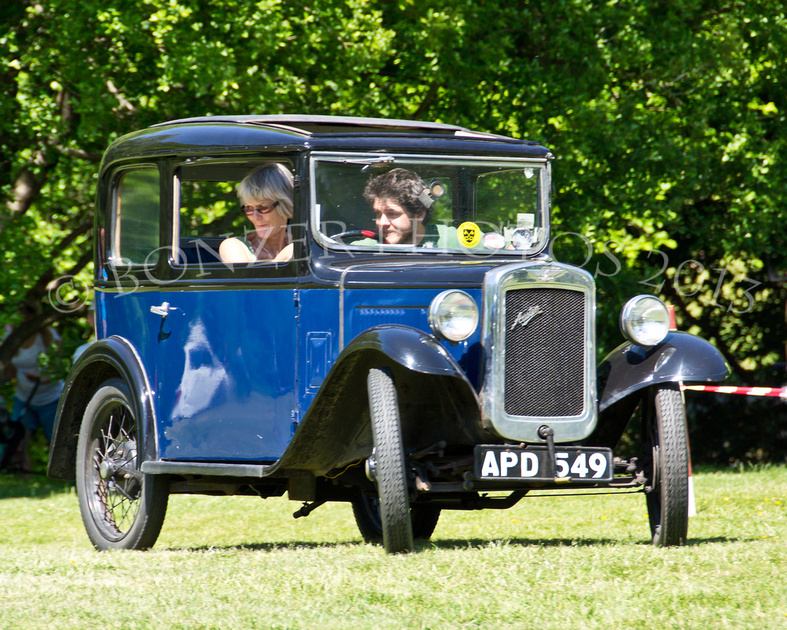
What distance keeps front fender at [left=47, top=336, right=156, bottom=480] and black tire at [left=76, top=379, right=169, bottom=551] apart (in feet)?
0.44

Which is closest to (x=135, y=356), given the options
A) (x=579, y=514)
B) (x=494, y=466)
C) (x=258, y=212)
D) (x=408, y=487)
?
(x=258, y=212)

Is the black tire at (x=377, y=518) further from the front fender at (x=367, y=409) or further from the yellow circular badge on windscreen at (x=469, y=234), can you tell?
the yellow circular badge on windscreen at (x=469, y=234)

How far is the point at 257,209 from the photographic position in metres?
6.05

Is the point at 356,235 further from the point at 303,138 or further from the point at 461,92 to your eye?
the point at 461,92

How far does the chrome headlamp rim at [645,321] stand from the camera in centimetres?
553

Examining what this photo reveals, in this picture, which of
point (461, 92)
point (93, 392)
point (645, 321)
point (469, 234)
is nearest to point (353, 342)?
→ point (469, 234)

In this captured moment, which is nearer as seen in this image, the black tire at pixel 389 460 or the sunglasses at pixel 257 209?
the black tire at pixel 389 460

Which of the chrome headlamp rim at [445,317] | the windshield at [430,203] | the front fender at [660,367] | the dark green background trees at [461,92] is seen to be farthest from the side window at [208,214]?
the dark green background trees at [461,92]

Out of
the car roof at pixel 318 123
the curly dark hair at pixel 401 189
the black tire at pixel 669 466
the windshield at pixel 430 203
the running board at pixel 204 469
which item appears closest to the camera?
the black tire at pixel 669 466

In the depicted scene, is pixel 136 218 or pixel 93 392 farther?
pixel 93 392

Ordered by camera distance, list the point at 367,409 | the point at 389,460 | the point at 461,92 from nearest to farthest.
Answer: the point at 389,460 → the point at 367,409 → the point at 461,92

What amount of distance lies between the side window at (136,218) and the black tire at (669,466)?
2791mm

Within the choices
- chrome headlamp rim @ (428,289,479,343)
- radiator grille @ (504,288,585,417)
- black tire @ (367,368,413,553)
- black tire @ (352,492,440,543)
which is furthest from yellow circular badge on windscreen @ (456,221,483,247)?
black tire @ (352,492,440,543)

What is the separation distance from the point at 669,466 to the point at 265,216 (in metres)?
2.37
